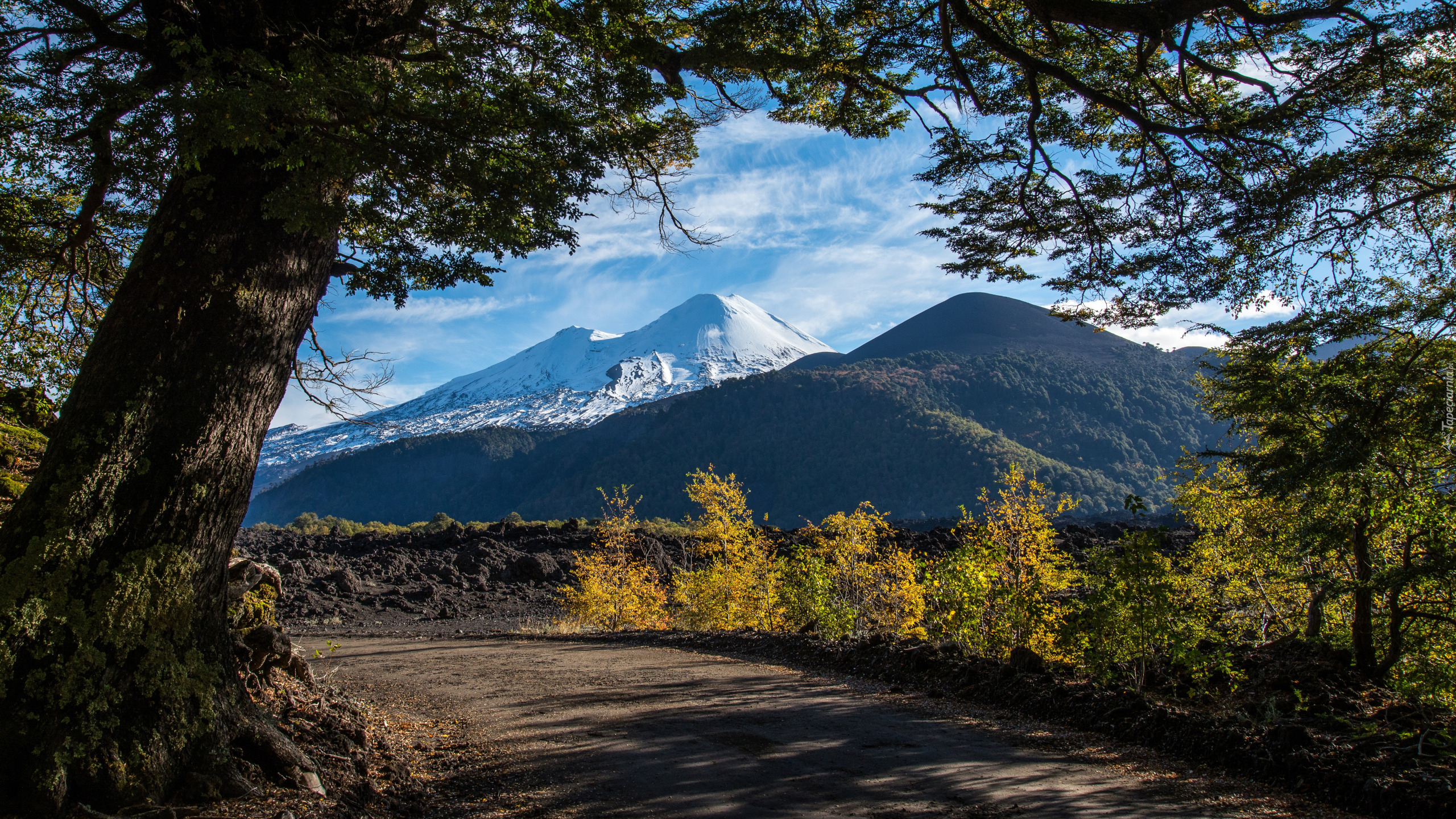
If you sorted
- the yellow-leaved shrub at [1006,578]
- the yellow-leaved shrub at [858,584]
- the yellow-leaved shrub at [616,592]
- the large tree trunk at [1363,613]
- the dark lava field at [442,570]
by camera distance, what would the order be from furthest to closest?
the dark lava field at [442,570] → the yellow-leaved shrub at [616,592] → the yellow-leaved shrub at [858,584] → the yellow-leaved shrub at [1006,578] → the large tree trunk at [1363,613]

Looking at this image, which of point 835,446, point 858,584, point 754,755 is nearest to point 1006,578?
point 858,584

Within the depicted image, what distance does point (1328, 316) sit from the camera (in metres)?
4.65

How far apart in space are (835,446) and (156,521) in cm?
9214

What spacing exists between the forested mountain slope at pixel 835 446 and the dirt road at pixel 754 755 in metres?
62.0

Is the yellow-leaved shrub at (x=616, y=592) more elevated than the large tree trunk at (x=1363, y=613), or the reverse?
the large tree trunk at (x=1363, y=613)

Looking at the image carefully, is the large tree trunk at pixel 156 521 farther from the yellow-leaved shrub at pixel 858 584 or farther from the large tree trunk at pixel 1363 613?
the yellow-leaved shrub at pixel 858 584

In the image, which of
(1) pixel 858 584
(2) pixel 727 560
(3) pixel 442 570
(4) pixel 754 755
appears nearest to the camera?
Answer: (4) pixel 754 755

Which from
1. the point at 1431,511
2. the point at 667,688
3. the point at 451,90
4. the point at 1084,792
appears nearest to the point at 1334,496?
the point at 1431,511

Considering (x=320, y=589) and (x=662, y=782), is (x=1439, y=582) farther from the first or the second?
(x=320, y=589)

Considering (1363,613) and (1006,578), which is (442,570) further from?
(1363,613)

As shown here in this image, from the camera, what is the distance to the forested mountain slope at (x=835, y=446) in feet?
260

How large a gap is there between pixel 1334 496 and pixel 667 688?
5.08 metres

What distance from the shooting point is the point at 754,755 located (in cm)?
370

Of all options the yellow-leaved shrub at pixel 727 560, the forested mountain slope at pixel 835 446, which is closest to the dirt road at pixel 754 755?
the yellow-leaved shrub at pixel 727 560
